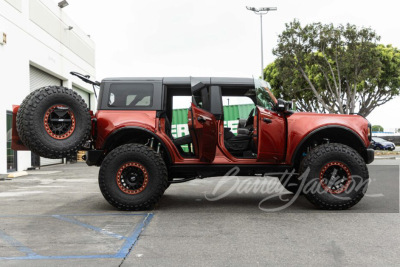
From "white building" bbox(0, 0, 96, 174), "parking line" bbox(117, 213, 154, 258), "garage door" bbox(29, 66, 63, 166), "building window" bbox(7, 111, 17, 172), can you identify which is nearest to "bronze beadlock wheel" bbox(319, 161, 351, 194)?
"parking line" bbox(117, 213, 154, 258)

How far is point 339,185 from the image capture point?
701cm

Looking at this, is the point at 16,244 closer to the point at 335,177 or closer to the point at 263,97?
the point at 263,97

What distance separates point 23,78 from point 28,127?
14.8 m

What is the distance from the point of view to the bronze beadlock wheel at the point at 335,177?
6.95 metres

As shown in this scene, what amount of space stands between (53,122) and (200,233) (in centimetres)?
294

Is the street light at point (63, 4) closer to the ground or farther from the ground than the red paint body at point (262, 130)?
farther from the ground

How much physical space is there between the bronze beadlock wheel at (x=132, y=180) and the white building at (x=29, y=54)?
12.4 meters

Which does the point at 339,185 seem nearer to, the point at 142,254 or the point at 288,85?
the point at 142,254

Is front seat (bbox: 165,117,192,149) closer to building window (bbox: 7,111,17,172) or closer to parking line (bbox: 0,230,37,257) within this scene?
parking line (bbox: 0,230,37,257)

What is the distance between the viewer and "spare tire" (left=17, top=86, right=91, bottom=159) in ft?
21.2

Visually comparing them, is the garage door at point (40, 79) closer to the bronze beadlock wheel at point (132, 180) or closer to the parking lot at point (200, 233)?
the parking lot at point (200, 233)

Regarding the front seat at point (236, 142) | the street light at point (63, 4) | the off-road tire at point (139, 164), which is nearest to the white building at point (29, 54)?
the street light at point (63, 4)

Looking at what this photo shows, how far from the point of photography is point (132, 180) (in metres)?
6.93

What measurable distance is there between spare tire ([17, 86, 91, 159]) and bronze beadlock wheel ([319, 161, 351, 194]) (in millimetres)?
3779
